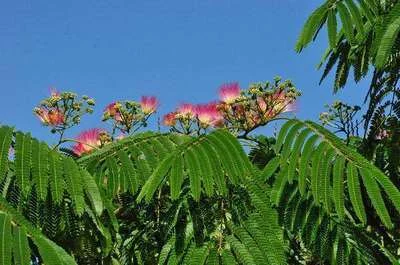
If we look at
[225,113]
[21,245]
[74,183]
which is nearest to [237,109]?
[225,113]

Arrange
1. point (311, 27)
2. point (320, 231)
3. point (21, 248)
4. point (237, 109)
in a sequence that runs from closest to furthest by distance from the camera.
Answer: point (21, 248) < point (320, 231) < point (311, 27) < point (237, 109)

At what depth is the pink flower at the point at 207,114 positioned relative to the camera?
3438mm

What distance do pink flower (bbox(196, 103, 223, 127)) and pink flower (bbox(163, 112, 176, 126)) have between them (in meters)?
0.22

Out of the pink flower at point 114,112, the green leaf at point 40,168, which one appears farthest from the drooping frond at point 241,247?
the pink flower at point 114,112

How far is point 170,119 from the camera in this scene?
3.75 m

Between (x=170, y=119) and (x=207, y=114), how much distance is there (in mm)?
309

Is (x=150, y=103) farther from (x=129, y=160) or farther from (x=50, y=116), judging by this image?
(x=129, y=160)

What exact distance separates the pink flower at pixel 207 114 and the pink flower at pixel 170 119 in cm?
22

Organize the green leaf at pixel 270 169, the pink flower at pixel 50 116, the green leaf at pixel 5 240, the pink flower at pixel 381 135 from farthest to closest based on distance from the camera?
the pink flower at pixel 50 116 → the pink flower at pixel 381 135 → the green leaf at pixel 270 169 → the green leaf at pixel 5 240

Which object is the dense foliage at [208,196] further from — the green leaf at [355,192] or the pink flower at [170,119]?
the pink flower at [170,119]

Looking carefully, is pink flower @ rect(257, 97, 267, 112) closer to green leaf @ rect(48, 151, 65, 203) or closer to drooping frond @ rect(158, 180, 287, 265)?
drooping frond @ rect(158, 180, 287, 265)

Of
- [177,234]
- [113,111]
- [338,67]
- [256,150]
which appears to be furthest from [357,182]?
[113,111]

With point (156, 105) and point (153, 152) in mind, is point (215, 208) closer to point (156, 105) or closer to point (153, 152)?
point (153, 152)

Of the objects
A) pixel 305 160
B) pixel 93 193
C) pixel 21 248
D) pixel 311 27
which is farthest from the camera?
pixel 311 27
